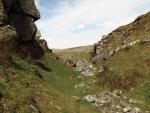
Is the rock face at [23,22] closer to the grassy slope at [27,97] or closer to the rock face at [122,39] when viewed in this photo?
the grassy slope at [27,97]

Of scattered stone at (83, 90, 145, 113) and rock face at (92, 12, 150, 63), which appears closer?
scattered stone at (83, 90, 145, 113)

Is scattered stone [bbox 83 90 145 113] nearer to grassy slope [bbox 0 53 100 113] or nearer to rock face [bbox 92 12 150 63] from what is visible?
grassy slope [bbox 0 53 100 113]

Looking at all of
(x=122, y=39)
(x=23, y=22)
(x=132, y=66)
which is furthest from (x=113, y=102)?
(x=122, y=39)

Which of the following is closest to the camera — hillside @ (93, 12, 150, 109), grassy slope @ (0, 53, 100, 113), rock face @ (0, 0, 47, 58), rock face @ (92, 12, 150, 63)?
grassy slope @ (0, 53, 100, 113)

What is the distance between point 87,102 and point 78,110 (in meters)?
4.68

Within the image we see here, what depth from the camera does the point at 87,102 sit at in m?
36.7

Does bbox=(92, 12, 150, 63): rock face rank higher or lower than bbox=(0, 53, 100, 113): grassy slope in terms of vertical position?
higher

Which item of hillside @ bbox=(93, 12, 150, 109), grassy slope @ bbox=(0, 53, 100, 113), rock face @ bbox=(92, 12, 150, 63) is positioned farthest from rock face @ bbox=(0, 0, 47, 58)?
rock face @ bbox=(92, 12, 150, 63)

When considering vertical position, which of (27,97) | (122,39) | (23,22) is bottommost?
(27,97)

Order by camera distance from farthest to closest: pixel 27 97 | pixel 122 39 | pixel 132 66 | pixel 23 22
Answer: pixel 122 39
pixel 132 66
pixel 23 22
pixel 27 97

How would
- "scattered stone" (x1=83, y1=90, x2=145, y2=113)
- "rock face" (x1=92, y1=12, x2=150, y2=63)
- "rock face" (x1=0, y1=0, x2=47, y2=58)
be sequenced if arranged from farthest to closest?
"rock face" (x1=92, y1=12, x2=150, y2=63), "rock face" (x1=0, y1=0, x2=47, y2=58), "scattered stone" (x1=83, y1=90, x2=145, y2=113)

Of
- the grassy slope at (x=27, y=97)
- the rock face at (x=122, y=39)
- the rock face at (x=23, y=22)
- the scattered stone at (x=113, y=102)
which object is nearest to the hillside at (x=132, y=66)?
the rock face at (x=122, y=39)

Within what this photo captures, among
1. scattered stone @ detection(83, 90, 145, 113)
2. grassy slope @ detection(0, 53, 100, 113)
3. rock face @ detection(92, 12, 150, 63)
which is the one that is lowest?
scattered stone @ detection(83, 90, 145, 113)

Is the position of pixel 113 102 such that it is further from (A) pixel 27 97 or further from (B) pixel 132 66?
(B) pixel 132 66
